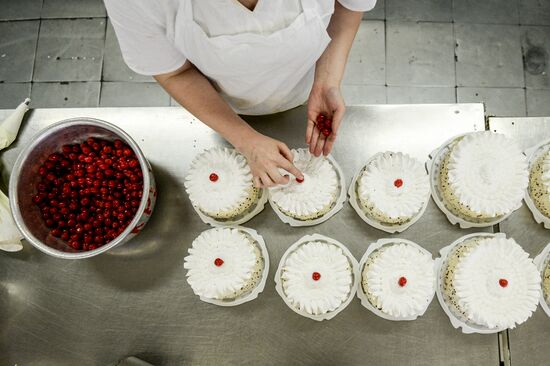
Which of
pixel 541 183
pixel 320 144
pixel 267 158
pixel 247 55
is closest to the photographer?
pixel 247 55

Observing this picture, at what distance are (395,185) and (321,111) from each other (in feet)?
1.22

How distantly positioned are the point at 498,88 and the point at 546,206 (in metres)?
1.75

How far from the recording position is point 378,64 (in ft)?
10.2

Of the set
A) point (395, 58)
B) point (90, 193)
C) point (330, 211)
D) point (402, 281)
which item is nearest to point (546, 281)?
point (402, 281)

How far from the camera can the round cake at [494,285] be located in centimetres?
149

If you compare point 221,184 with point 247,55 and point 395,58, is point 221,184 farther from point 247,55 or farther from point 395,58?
point 395,58

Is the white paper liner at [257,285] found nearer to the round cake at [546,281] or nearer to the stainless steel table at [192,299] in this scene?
the stainless steel table at [192,299]

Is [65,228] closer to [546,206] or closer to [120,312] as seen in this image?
[120,312]

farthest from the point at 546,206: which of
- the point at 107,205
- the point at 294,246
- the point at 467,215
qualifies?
the point at 107,205

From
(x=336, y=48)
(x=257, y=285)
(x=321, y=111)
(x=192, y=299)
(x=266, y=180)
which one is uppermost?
(x=336, y=48)

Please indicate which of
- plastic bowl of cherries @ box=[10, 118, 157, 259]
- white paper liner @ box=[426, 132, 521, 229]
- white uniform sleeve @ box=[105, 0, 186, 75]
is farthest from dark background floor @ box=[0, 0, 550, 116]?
white uniform sleeve @ box=[105, 0, 186, 75]

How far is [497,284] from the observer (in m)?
1.49

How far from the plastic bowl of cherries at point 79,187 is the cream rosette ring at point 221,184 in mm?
171

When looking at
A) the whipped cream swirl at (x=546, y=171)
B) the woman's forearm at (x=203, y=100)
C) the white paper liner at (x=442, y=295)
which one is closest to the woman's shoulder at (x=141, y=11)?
the woman's forearm at (x=203, y=100)
